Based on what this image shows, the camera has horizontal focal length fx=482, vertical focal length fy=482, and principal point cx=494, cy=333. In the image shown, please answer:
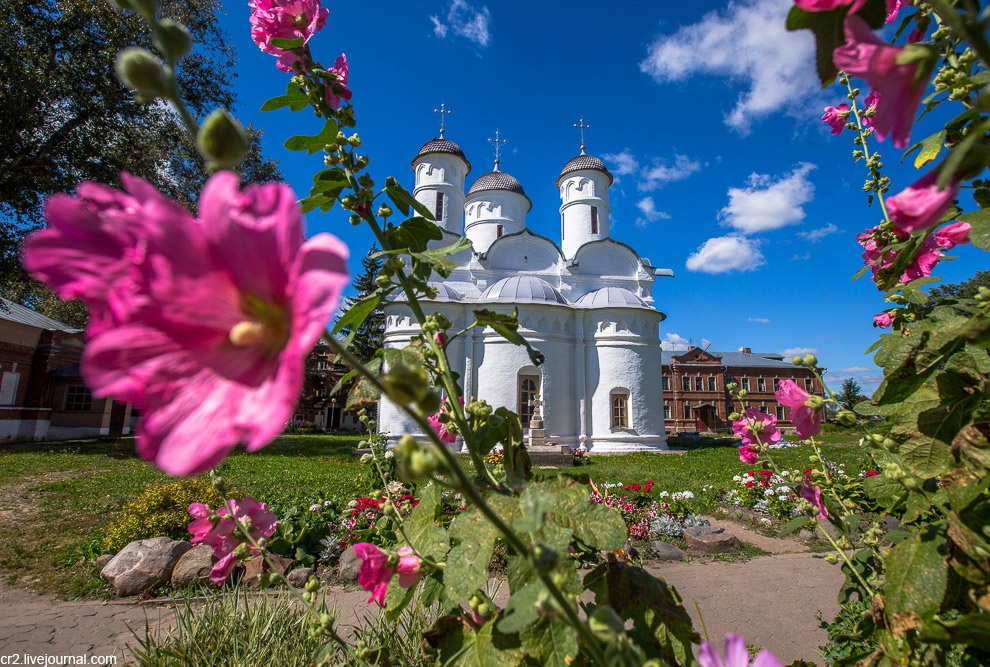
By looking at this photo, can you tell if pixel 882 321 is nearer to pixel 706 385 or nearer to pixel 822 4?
pixel 822 4

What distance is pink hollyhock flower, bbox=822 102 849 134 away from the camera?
186cm

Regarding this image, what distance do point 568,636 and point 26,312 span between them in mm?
30262

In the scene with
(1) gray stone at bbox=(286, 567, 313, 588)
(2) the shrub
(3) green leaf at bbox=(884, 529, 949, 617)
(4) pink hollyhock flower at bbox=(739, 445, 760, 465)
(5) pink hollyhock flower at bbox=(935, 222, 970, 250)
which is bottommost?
(1) gray stone at bbox=(286, 567, 313, 588)

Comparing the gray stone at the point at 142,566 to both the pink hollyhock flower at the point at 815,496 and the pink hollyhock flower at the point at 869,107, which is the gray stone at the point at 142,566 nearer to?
the pink hollyhock flower at the point at 815,496

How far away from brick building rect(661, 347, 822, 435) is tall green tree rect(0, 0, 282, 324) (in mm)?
38138

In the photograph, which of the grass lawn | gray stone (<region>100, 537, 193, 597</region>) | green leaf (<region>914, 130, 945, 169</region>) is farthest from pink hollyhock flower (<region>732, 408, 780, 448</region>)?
gray stone (<region>100, 537, 193, 597</region>)

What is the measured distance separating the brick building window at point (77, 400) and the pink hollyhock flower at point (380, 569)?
91.2 ft

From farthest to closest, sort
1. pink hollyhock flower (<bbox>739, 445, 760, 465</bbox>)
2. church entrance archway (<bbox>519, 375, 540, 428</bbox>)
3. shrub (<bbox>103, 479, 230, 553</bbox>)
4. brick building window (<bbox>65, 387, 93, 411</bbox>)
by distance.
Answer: brick building window (<bbox>65, 387, 93, 411</bbox>) < church entrance archway (<bbox>519, 375, 540, 428</bbox>) < shrub (<bbox>103, 479, 230, 553</bbox>) < pink hollyhock flower (<bbox>739, 445, 760, 465</bbox>)

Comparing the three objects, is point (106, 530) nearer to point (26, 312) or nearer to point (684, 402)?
point (26, 312)

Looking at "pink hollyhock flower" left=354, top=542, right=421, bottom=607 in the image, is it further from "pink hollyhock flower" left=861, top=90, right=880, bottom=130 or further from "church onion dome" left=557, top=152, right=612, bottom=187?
"church onion dome" left=557, top=152, right=612, bottom=187

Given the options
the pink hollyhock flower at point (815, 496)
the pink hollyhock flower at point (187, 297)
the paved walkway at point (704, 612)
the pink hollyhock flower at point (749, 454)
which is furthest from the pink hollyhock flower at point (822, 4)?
the paved walkway at point (704, 612)

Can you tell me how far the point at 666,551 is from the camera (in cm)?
566

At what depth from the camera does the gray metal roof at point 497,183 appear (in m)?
24.2

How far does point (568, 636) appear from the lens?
2.59 feet
